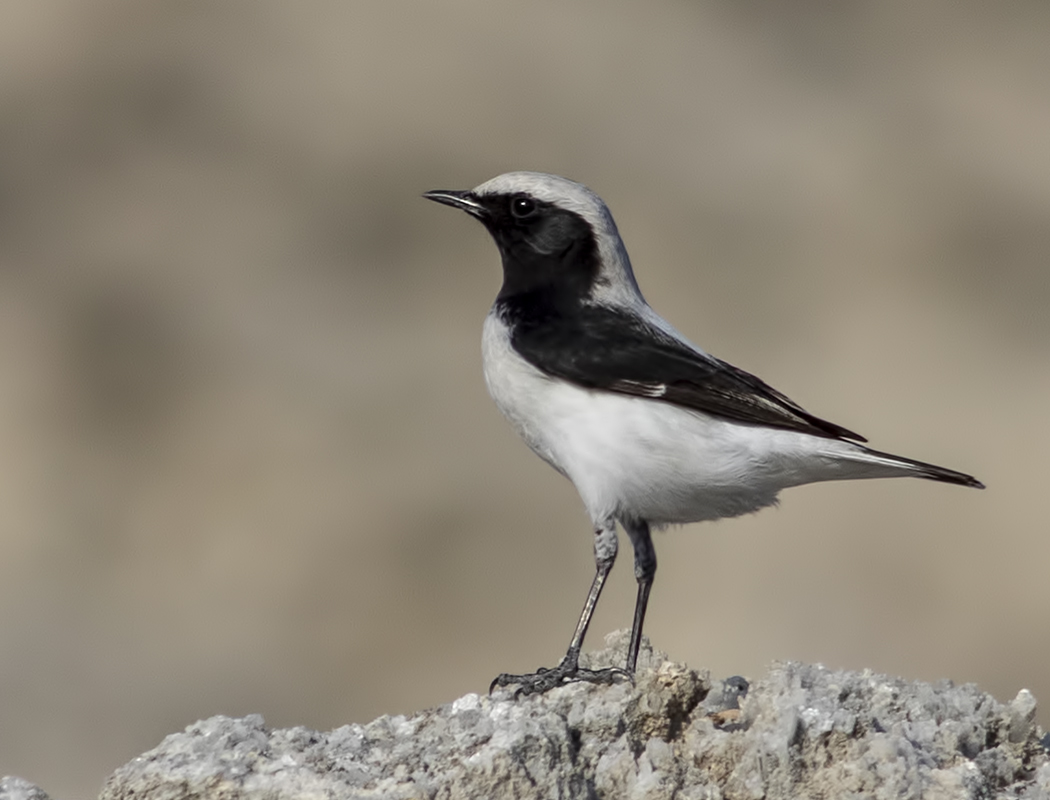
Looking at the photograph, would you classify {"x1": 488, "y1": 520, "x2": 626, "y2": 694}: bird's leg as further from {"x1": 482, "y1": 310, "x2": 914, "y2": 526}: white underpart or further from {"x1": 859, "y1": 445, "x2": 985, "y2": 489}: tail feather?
{"x1": 859, "y1": 445, "x2": 985, "y2": 489}: tail feather

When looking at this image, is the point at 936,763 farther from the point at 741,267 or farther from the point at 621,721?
the point at 741,267

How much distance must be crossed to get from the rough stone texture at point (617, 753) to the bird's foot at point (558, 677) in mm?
361

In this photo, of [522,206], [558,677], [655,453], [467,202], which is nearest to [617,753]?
[558,677]

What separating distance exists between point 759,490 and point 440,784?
2.74m

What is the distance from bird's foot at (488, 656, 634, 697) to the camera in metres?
7.23

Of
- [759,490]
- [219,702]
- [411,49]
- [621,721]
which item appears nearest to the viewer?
[621,721]

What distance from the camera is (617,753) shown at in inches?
247

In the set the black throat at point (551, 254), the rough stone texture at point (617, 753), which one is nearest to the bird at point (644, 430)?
the black throat at point (551, 254)

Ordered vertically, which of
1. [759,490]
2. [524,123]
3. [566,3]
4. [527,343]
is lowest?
[759,490]

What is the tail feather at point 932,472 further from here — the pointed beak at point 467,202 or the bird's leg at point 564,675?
the pointed beak at point 467,202

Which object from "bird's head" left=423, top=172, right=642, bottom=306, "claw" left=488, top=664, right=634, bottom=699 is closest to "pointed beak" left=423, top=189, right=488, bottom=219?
"bird's head" left=423, top=172, right=642, bottom=306

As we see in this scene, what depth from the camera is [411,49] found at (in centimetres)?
3100

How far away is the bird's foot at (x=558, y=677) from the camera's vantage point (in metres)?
7.23

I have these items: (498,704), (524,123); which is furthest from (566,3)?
(498,704)
